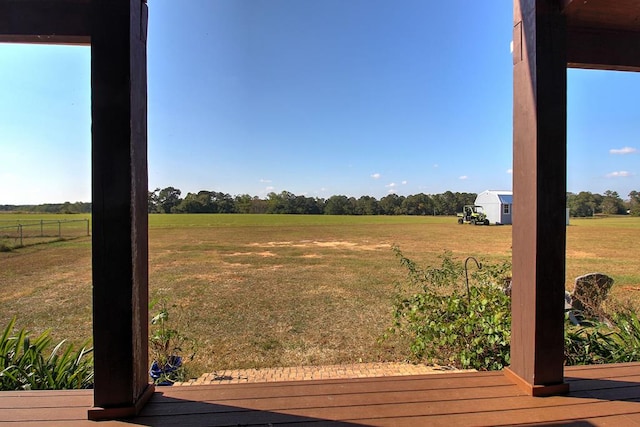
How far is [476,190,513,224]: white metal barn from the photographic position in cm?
2889

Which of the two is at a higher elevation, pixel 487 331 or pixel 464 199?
pixel 464 199

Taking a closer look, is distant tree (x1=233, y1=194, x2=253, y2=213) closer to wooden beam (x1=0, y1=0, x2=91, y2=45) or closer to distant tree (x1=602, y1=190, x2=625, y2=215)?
wooden beam (x1=0, y1=0, x2=91, y2=45)

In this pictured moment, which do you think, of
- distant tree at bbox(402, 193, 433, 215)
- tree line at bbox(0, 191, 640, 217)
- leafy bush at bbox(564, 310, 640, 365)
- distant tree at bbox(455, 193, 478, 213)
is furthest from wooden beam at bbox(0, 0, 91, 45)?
distant tree at bbox(402, 193, 433, 215)

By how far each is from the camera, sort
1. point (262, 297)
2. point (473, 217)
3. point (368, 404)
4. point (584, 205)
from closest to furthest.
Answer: point (368, 404) → point (262, 297) → point (473, 217) → point (584, 205)

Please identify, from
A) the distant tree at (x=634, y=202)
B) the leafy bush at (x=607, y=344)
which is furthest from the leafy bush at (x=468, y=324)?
the distant tree at (x=634, y=202)

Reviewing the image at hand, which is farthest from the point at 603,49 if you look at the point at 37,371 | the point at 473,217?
the point at 473,217

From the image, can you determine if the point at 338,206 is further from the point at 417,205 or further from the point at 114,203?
the point at 114,203

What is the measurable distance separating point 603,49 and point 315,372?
3.26 m

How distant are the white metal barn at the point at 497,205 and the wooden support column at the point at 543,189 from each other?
30177 mm

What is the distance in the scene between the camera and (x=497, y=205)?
97.3 feet

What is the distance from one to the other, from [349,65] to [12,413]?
427 inches

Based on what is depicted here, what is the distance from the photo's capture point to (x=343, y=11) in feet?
20.4

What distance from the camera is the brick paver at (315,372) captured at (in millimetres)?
2926

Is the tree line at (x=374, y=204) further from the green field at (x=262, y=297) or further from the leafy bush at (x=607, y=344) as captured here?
the leafy bush at (x=607, y=344)
